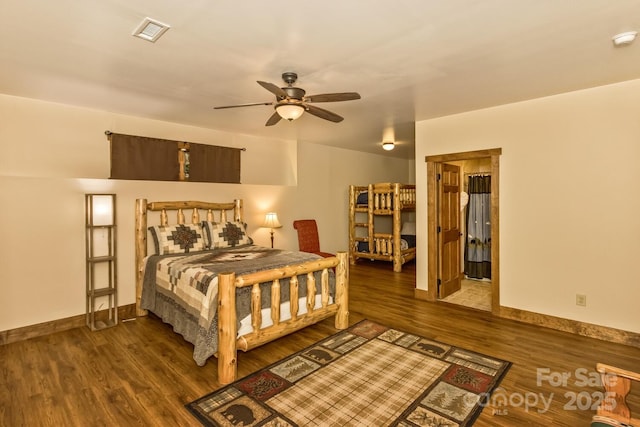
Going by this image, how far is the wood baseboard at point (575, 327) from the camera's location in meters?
3.26

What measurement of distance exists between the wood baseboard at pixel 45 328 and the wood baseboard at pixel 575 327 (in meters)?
4.77

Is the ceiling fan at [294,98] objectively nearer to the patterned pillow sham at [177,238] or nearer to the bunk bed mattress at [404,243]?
the patterned pillow sham at [177,238]

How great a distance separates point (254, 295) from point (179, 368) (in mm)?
885

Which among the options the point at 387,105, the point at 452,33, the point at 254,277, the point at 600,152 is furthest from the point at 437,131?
the point at 254,277

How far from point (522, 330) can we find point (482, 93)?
2.62 m

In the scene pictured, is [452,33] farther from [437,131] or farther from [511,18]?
[437,131]

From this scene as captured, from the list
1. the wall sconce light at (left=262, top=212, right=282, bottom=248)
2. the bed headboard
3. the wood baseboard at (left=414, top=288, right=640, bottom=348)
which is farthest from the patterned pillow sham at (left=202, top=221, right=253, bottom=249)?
the wood baseboard at (left=414, top=288, right=640, bottom=348)

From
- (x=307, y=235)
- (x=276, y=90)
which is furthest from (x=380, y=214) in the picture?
(x=276, y=90)

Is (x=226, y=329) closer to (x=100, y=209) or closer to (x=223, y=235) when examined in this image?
(x=223, y=235)

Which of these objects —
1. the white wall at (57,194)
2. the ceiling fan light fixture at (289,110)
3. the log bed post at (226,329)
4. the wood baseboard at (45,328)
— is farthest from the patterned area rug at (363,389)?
the white wall at (57,194)

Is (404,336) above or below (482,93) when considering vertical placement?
below

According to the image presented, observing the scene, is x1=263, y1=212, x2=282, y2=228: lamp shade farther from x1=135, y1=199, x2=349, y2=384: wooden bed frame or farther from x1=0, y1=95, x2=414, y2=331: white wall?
x1=135, y1=199, x2=349, y2=384: wooden bed frame

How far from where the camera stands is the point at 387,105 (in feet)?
12.8

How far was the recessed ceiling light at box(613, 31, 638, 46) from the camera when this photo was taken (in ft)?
7.39
